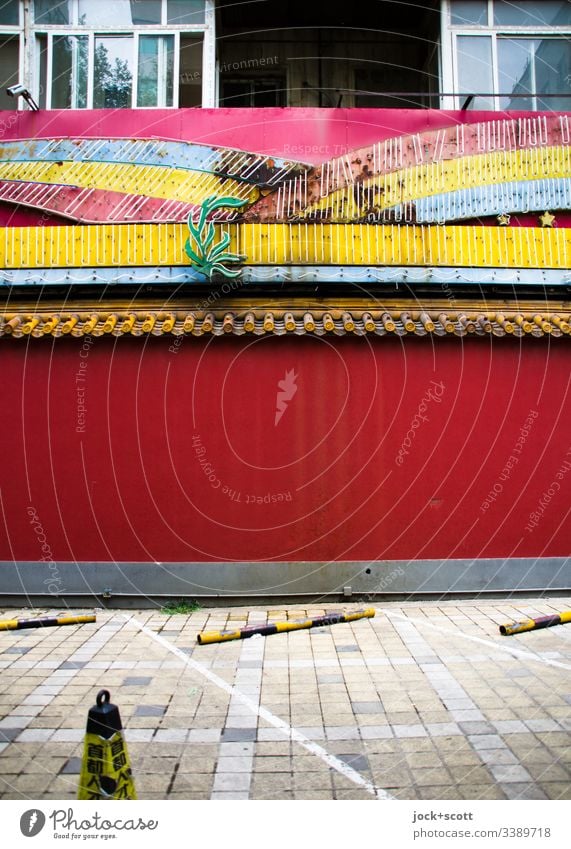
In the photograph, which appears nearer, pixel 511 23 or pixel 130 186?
pixel 130 186

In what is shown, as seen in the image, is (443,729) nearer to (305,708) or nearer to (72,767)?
(305,708)

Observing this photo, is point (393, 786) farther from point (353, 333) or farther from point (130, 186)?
point (130, 186)

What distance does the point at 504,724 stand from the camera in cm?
534

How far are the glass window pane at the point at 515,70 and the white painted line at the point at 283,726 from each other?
10079 millimetres

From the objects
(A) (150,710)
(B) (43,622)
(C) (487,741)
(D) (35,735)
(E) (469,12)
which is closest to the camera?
(C) (487,741)

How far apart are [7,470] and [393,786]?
7256 mm

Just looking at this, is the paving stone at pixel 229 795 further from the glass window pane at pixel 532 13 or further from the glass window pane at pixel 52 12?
the glass window pane at pixel 532 13

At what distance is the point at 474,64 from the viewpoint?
11273mm

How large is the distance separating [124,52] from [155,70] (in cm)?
65

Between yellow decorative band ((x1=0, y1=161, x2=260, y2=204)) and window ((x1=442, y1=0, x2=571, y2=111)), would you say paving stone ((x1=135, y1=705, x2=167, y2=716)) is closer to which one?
yellow decorative band ((x1=0, y1=161, x2=260, y2=204))

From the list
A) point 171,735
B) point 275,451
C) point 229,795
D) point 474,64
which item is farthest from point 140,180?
point 229,795

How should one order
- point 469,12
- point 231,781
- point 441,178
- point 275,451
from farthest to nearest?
point 469,12
point 441,178
point 275,451
point 231,781

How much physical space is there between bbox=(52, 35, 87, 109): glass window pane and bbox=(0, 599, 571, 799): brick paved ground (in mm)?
8507

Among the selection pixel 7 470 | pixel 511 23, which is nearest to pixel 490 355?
pixel 511 23
